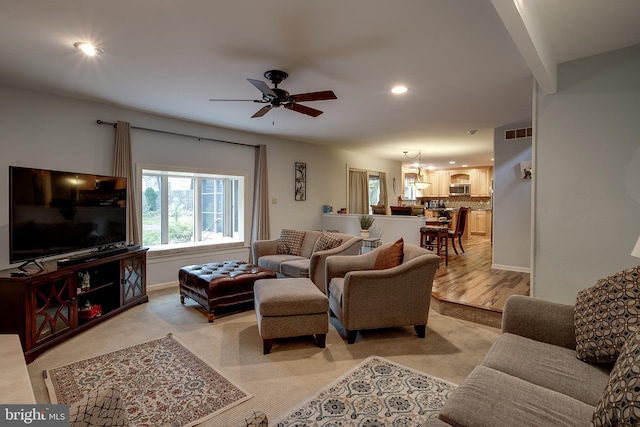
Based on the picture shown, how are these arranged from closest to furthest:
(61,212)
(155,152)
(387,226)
Answer: (61,212), (155,152), (387,226)

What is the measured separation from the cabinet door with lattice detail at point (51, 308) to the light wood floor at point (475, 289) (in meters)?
3.80

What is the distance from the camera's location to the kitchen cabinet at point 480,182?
10633 mm

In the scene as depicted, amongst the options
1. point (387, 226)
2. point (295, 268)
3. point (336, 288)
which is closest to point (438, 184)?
point (387, 226)

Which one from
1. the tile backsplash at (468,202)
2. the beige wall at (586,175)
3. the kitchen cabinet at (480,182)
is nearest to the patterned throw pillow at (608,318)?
the beige wall at (586,175)

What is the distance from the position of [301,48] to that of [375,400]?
8.63 ft

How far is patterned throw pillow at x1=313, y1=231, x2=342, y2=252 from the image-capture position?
438 cm

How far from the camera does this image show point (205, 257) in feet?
17.3

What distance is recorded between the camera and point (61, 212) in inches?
125

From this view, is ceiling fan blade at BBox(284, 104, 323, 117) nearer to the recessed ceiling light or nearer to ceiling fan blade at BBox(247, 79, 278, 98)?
ceiling fan blade at BBox(247, 79, 278, 98)

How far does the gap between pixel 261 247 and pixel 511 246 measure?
3973 mm

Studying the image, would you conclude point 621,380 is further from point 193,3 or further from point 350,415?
point 193,3

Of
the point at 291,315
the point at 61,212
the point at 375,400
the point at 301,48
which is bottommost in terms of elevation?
the point at 375,400

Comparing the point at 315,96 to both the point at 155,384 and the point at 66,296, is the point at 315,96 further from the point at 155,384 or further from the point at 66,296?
the point at 66,296

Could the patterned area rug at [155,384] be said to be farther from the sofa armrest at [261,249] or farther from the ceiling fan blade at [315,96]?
the ceiling fan blade at [315,96]
